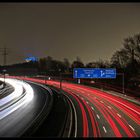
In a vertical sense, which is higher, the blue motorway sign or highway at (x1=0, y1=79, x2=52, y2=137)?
the blue motorway sign

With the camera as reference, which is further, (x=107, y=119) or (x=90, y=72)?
(x=90, y=72)

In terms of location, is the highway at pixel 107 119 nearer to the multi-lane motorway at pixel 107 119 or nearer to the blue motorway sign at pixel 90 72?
the multi-lane motorway at pixel 107 119

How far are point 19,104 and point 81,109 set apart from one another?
14.3 metres

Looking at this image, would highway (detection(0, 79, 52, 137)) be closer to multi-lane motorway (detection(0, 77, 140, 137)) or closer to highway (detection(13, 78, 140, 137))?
multi-lane motorway (detection(0, 77, 140, 137))

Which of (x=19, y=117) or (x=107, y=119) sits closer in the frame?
(x=107, y=119)

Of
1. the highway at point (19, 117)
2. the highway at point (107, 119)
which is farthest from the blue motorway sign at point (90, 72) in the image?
the highway at point (19, 117)

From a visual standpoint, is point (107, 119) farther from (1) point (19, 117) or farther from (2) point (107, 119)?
(1) point (19, 117)

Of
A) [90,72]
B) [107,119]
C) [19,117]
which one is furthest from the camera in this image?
[90,72]

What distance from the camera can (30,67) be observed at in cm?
13638

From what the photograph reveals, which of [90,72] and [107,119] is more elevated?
[90,72]

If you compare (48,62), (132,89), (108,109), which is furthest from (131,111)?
(48,62)

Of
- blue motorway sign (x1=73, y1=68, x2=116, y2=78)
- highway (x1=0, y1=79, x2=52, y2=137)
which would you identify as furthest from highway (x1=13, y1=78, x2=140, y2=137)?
highway (x1=0, y1=79, x2=52, y2=137)

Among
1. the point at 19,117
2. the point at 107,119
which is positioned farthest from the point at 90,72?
the point at 19,117

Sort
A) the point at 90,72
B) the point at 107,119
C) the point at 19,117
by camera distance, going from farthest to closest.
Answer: the point at 90,72
the point at 19,117
the point at 107,119
